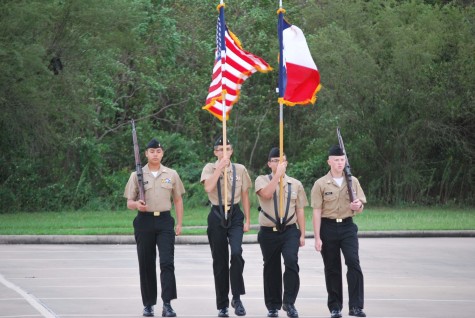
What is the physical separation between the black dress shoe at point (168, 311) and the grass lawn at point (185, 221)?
41.5ft

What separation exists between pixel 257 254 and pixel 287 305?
907cm

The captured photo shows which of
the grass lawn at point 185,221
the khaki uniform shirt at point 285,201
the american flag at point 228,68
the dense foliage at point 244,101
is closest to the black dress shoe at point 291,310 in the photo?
the khaki uniform shirt at point 285,201

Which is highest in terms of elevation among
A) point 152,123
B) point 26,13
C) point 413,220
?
point 26,13

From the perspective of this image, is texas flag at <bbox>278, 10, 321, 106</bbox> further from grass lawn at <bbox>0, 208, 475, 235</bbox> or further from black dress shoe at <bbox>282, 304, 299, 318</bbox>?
grass lawn at <bbox>0, 208, 475, 235</bbox>

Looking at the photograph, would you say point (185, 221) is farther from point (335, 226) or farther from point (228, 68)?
point (335, 226)

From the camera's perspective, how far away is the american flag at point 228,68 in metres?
16.1

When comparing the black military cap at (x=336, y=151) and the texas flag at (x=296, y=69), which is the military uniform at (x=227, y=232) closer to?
the black military cap at (x=336, y=151)

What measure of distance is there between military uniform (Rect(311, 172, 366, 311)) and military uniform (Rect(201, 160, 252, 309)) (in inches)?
37.8

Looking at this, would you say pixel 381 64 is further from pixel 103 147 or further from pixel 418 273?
pixel 418 273

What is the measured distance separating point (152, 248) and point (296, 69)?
314 cm

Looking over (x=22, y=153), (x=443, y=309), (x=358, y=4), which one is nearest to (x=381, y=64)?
(x=358, y=4)

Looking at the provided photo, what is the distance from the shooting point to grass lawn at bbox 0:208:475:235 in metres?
27.4

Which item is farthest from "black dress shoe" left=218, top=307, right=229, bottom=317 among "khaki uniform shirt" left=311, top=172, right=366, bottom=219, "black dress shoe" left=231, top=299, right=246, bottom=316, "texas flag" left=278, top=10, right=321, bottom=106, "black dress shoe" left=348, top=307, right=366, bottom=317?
"texas flag" left=278, top=10, right=321, bottom=106

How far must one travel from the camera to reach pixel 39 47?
32.1 m
